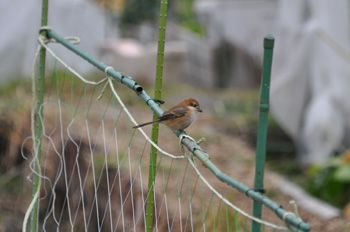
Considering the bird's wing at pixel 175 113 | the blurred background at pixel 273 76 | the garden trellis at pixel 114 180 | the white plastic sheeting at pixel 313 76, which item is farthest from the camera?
the white plastic sheeting at pixel 313 76

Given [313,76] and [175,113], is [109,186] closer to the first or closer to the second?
[175,113]

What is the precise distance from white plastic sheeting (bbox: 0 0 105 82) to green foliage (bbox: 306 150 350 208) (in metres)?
4.10

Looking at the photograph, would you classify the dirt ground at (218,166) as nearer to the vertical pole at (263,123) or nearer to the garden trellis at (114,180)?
the garden trellis at (114,180)

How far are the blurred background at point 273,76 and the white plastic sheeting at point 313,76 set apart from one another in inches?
0.4

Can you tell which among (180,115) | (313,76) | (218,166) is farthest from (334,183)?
(180,115)

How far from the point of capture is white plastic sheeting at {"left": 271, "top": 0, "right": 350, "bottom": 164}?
634 centimetres

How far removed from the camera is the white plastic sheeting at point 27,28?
8.90m

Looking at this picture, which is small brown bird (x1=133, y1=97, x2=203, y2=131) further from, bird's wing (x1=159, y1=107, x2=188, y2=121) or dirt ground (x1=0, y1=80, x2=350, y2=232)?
dirt ground (x1=0, y1=80, x2=350, y2=232)

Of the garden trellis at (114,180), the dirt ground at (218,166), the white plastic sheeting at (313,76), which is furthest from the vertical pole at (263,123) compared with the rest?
the white plastic sheeting at (313,76)

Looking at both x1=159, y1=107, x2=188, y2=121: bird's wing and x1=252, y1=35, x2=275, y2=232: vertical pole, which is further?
x1=159, y1=107, x2=188, y2=121: bird's wing

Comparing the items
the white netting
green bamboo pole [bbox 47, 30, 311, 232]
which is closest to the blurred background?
the white netting

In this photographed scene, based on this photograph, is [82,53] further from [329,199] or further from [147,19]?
[147,19]

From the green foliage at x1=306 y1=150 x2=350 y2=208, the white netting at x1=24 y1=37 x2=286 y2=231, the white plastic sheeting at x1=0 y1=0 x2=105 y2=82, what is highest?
the white plastic sheeting at x1=0 y1=0 x2=105 y2=82

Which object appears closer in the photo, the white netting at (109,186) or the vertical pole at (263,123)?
the vertical pole at (263,123)
